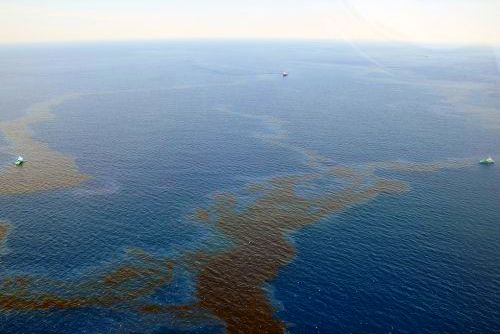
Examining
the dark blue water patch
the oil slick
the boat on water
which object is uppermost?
the boat on water

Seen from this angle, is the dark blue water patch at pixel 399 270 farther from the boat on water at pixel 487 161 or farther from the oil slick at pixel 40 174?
the oil slick at pixel 40 174

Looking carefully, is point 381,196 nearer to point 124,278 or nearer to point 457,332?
point 457,332

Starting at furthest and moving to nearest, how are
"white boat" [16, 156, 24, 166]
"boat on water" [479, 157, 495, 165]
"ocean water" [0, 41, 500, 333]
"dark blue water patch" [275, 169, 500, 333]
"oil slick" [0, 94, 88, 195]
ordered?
"boat on water" [479, 157, 495, 165] < "white boat" [16, 156, 24, 166] < "oil slick" [0, 94, 88, 195] < "ocean water" [0, 41, 500, 333] < "dark blue water patch" [275, 169, 500, 333]

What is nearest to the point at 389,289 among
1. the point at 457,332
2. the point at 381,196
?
the point at 457,332

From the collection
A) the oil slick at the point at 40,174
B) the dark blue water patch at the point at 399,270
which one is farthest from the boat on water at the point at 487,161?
the oil slick at the point at 40,174

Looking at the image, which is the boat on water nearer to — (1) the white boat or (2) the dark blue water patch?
(2) the dark blue water patch

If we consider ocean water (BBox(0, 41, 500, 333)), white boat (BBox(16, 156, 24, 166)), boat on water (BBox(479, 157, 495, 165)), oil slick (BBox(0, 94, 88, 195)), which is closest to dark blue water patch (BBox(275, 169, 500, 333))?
ocean water (BBox(0, 41, 500, 333))

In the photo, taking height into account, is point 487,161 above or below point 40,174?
above

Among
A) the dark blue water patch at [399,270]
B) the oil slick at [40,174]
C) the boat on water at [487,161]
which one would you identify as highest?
the boat on water at [487,161]

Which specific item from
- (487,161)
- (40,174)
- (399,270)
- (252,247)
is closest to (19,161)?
(40,174)

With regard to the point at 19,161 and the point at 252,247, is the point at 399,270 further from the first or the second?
the point at 19,161

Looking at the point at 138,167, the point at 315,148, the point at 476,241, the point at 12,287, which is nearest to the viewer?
the point at 12,287
